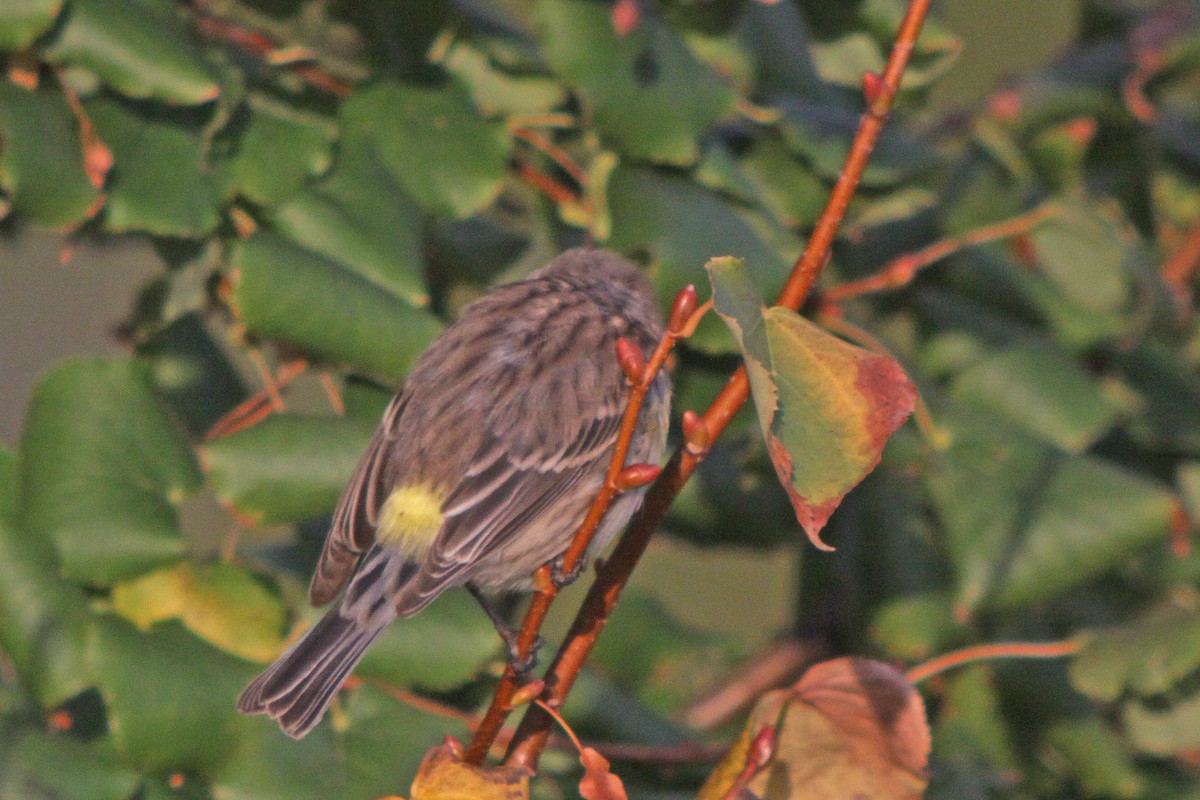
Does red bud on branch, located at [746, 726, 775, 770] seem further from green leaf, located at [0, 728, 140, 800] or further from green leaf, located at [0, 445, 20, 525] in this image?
green leaf, located at [0, 445, 20, 525]

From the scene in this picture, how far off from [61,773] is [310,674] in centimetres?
51

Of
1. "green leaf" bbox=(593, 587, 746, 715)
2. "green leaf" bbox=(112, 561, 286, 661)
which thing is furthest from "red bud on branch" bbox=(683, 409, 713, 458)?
"green leaf" bbox=(593, 587, 746, 715)

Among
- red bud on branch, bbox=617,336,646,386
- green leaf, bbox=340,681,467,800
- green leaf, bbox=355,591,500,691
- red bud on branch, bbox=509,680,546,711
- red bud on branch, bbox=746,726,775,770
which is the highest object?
red bud on branch, bbox=617,336,646,386

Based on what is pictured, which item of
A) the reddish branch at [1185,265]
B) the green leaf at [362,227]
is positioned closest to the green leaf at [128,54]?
the green leaf at [362,227]

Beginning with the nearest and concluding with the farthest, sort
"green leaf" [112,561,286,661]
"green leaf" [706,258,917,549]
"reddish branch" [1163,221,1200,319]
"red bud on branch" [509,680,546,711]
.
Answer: "green leaf" [706,258,917,549], "red bud on branch" [509,680,546,711], "green leaf" [112,561,286,661], "reddish branch" [1163,221,1200,319]

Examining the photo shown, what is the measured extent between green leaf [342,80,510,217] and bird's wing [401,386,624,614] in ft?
1.65

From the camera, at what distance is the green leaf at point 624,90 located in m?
3.00

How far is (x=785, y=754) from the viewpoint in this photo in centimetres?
223

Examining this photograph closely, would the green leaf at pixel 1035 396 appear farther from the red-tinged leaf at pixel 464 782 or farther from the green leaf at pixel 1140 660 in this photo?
the red-tinged leaf at pixel 464 782

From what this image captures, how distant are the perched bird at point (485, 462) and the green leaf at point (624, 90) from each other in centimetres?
39

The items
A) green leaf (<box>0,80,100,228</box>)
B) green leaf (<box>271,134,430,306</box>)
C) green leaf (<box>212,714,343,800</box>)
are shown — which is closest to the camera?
green leaf (<box>212,714,343,800</box>)

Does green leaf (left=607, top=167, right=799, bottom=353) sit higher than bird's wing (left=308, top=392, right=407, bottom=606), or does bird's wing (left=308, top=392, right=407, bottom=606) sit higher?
green leaf (left=607, top=167, right=799, bottom=353)

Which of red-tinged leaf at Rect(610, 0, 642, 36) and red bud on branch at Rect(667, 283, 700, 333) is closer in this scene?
red bud on branch at Rect(667, 283, 700, 333)

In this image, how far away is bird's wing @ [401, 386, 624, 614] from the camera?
8.92 ft
